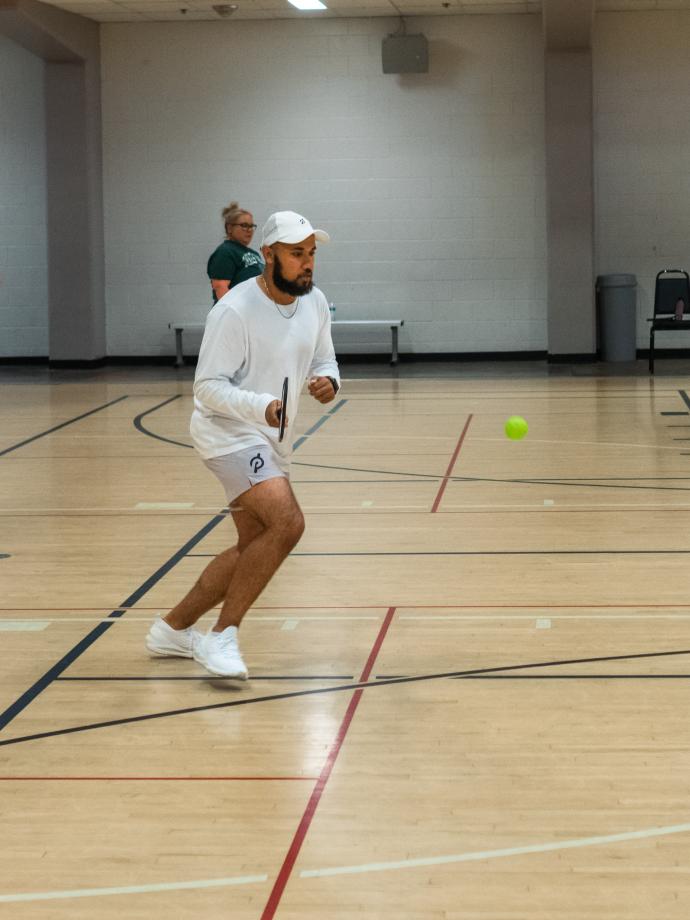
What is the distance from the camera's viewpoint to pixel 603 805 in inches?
137

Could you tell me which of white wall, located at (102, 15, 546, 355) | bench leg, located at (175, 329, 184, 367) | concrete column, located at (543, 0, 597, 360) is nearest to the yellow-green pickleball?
concrete column, located at (543, 0, 597, 360)

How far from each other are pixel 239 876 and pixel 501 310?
45.8 feet

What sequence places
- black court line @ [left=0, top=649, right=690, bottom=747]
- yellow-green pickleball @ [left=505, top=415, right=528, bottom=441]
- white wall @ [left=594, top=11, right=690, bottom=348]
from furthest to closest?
white wall @ [left=594, top=11, right=690, bottom=348], yellow-green pickleball @ [left=505, top=415, right=528, bottom=441], black court line @ [left=0, top=649, right=690, bottom=747]

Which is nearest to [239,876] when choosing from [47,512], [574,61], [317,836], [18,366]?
[317,836]

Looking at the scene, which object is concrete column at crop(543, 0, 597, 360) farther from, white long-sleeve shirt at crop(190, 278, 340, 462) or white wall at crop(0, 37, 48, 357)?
white long-sleeve shirt at crop(190, 278, 340, 462)

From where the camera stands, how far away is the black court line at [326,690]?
13.6 feet

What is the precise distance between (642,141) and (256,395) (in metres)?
12.9

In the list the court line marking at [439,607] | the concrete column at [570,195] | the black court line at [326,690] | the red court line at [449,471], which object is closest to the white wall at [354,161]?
the concrete column at [570,195]

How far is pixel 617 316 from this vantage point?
637 inches

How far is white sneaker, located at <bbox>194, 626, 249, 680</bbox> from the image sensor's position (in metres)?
4.53

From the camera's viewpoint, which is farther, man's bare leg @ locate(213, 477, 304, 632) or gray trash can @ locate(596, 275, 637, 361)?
gray trash can @ locate(596, 275, 637, 361)

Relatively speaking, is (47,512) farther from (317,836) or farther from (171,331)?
(171,331)

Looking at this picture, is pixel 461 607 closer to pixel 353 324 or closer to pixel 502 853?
pixel 502 853

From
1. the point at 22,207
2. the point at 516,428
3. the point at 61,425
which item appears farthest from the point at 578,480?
the point at 22,207
